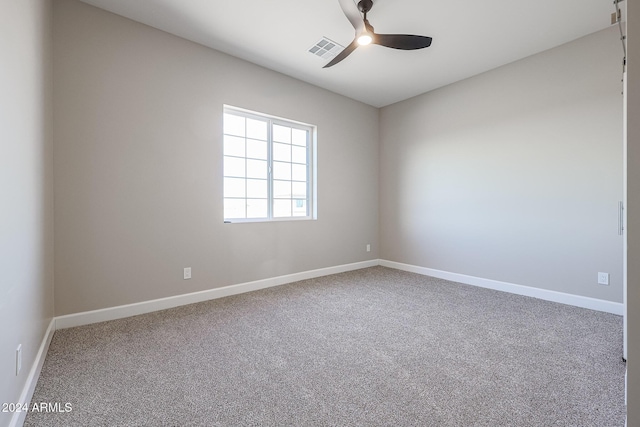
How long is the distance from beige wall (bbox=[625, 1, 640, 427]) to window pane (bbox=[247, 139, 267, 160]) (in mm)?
3417

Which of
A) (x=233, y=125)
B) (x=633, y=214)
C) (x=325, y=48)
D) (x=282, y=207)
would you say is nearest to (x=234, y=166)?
(x=233, y=125)

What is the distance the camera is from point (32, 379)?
1.63 metres

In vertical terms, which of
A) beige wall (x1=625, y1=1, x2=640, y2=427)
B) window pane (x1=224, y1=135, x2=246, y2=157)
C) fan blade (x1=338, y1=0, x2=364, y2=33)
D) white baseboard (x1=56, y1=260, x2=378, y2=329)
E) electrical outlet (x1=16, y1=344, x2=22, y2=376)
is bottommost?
white baseboard (x1=56, y1=260, x2=378, y2=329)

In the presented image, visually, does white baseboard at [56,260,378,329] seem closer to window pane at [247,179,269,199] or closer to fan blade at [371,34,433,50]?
window pane at [247,179,269,199]

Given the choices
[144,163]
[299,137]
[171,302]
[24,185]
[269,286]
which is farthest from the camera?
[299,137]

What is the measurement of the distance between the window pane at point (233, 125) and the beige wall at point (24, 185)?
1622 mm

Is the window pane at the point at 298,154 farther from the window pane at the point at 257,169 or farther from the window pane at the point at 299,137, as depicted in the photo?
the window pane at the point at 257,169

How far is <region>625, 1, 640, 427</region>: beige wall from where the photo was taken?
116 centimetres

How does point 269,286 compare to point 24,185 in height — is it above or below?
below

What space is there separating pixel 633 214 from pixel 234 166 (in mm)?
3475

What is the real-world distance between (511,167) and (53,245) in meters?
4.95

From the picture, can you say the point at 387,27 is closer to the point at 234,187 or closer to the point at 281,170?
the point at 281,170

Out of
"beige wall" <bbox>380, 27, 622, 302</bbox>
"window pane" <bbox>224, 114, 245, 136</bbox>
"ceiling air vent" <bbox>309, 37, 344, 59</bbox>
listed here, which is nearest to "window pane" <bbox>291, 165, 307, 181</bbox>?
"window pane" <bbox>224, 114, 245, 136</bbox>

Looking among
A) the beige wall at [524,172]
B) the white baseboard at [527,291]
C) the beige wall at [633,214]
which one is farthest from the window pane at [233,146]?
the beige wall at [633,214]
